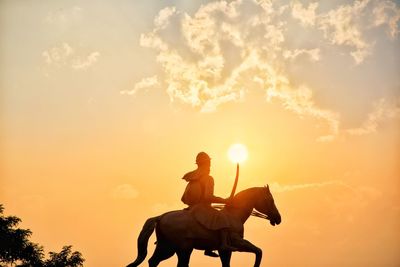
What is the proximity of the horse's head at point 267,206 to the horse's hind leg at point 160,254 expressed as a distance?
Result: 9.25 ft

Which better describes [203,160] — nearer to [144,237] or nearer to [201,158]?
[201,158]

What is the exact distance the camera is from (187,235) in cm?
1439

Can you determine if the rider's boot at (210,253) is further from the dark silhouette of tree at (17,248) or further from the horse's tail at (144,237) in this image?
the dark silhouette of tree at (17,248)

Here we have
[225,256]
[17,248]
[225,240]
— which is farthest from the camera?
[17,248]

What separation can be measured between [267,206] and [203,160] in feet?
7.54

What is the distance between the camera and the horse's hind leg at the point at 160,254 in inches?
582

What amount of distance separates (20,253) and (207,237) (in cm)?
1517

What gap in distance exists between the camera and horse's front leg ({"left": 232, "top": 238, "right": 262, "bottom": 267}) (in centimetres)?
1425

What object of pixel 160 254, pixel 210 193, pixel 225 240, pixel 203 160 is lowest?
pixel 160 254

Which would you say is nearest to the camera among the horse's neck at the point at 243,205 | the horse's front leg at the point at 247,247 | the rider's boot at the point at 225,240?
the horse's front leg at the point at 247,247

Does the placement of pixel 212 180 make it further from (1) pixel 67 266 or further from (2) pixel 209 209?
(1) pixel 67 266

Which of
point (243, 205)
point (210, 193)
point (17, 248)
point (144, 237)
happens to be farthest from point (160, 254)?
point (17, 248)

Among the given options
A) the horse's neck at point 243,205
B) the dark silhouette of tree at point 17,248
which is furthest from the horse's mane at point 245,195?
the dark silhouette of tree at point 17,248

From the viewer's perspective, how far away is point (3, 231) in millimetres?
26281
